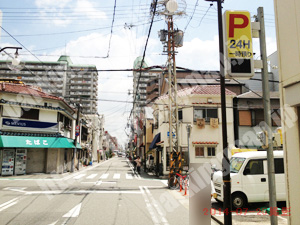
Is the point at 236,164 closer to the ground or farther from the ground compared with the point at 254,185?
farther from the ground

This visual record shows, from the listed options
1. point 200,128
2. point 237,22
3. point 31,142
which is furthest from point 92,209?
point 31,142

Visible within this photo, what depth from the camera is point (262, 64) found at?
22.1 feet

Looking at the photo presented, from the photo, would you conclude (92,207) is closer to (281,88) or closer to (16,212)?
(16,212)

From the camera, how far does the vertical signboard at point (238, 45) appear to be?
21.5ft

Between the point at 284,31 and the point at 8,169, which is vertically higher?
the point at 284,31

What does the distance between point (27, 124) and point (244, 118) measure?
856 inches

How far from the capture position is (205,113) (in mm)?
24953

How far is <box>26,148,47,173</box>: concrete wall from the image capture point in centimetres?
2530

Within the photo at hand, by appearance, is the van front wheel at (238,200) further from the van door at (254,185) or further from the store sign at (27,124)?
the store sign at (27,124)

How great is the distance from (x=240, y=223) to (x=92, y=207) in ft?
18.4

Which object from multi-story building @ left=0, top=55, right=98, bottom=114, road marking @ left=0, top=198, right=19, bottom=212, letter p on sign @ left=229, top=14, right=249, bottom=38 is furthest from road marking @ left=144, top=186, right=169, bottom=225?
multi-story building @ left=0, top=55, right=98, bottom=114

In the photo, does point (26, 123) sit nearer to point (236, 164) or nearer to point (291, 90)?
point (236, 164)

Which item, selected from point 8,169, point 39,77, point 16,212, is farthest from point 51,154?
point 39,77

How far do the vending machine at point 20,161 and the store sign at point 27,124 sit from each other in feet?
8.16
